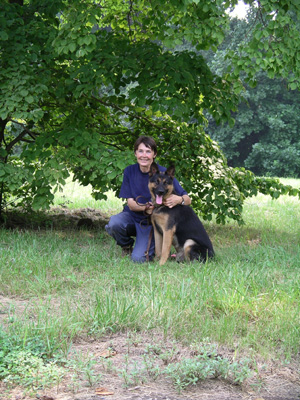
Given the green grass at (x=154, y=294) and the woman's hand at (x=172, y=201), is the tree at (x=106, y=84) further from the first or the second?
the green grass at (x=154, y=294)

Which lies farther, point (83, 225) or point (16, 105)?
point (83, 225)

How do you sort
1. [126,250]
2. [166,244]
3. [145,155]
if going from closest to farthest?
[166,244], [145,155], [126,250]

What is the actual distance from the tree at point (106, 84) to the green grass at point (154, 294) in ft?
4.14

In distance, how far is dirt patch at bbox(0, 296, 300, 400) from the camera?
3.06 m

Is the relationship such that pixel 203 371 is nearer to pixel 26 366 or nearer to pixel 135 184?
pixel 26 366

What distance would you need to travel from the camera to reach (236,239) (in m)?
8.77

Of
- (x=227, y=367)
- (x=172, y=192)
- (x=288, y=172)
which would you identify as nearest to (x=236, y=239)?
(x=172, y=192)

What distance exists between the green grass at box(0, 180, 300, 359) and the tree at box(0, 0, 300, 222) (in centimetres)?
126

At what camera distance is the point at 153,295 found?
4508 mm

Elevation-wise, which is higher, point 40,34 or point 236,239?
point 40,34

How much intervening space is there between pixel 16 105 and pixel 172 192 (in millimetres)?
2503

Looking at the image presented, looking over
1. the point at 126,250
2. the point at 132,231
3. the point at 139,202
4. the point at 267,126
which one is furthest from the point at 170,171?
the point at 267,126

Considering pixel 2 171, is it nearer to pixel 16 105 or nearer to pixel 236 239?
pixel 16 105

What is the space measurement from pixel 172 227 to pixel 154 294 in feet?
5.14
